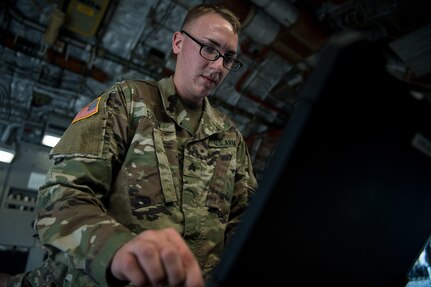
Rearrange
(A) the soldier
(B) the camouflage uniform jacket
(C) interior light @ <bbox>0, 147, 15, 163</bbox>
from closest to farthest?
(A) the soldier, (B) the camouflage uniform jacket, (C) interior light @ <bbox>0, 147, 15, 163</bbox>

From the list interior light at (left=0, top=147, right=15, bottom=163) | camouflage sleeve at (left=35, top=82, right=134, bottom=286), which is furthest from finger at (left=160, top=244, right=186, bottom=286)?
interior light at (left=0, top=147, right=15, bottom=163)

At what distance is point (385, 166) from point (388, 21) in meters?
2.35

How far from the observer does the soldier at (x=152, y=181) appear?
0.46 metres

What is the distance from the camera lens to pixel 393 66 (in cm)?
248

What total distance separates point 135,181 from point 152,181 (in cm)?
5

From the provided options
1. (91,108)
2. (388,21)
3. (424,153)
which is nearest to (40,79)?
(91,108)

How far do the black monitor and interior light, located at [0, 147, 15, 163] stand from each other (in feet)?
11.7

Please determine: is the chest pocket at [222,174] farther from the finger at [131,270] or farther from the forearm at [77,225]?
the finger at [131,270]

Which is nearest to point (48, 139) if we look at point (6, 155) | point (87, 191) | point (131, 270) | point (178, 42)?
point (6, 155)

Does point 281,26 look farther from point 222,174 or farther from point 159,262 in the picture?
point 159,262

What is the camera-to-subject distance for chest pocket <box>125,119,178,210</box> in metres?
0.85

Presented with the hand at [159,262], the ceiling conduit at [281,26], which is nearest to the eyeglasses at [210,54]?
the hand at [159,262]

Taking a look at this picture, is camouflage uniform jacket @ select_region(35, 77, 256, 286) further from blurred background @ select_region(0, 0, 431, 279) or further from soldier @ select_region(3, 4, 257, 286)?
blurred background @ select_region(0, 0, 431, 279)

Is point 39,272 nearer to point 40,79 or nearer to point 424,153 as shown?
point 424,153
